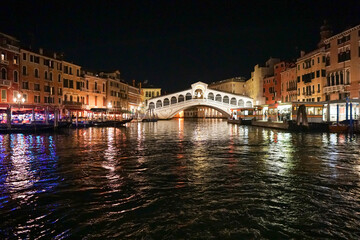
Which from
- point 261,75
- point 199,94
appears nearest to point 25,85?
point 199,94

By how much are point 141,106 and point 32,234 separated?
69258 millimetres

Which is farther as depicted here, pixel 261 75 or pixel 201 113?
pixel 201 113

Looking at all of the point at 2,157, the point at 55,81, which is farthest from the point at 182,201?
the point at 55,81

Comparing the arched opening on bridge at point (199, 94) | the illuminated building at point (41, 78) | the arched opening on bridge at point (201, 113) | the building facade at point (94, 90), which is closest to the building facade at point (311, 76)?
the arched opening on bridge at point (199, 94)

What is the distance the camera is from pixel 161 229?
450 cm

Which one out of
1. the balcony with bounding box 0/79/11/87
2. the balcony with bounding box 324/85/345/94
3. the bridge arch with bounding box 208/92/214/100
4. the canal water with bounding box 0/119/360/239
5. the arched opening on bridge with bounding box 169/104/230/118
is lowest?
the canal water with bounding box 0/119/360/239

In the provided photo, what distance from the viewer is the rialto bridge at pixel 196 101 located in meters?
65.6

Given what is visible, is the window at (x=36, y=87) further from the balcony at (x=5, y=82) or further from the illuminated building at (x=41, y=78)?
the balcony at (x=5, y=82)

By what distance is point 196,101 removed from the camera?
65.2 m

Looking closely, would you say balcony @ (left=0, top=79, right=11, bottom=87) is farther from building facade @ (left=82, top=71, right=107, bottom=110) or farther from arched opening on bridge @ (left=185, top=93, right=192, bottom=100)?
arched opening on bridge @ (left=185, top=93, right=192, bottom=100)

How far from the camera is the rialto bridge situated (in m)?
65.6

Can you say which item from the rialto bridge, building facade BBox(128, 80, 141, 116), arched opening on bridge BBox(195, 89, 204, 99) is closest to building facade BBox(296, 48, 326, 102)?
the rialto bridge

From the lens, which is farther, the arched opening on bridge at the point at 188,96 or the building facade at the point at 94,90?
the arched opening on bridge at the point at 188,96

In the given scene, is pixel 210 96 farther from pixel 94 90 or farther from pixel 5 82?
pixel 5 82
